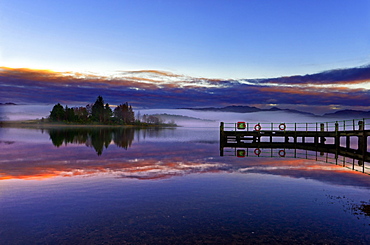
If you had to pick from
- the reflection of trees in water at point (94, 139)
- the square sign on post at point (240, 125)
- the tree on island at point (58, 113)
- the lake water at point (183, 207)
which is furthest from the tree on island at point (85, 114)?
the lake water at point (183, 207)

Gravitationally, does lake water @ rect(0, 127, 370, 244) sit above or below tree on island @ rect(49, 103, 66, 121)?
below

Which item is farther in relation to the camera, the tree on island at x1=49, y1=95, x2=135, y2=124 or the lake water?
the tree on island at x1=49, y1=95, x2=135, y2=124

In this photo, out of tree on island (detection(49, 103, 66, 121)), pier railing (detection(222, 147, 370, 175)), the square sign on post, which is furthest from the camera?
tree on island (detection(49, 103, 66, 121))

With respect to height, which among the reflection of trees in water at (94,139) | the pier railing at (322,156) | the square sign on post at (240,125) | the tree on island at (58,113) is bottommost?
the pier railing at (322,156)

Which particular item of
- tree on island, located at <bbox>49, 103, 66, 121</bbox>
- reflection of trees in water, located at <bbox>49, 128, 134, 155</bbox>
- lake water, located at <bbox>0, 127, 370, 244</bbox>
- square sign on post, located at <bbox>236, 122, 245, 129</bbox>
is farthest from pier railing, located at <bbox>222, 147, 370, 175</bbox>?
tree on island, located at <bbox>49, 103, 66, 121</bbox>

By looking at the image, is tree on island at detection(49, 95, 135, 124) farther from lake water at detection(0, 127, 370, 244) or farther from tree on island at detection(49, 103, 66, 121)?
lake water at detection(0, 127, 370, 244)

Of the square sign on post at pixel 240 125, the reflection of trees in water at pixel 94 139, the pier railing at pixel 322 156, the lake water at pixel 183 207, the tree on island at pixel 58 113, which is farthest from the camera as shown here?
the tree on island at pixel 58 113

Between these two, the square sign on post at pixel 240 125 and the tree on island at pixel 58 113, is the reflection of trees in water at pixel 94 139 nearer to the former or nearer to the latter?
the square sign on post at pixel 240 125

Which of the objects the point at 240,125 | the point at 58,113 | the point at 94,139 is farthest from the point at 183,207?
the point at 58,113

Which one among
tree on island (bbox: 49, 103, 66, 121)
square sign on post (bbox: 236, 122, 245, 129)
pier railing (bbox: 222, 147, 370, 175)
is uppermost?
tree on island (bbox: 49, 103, 66, 121)

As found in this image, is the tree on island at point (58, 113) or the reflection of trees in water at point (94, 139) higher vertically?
the tree on island at point (58, 113)

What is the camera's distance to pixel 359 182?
60.7ft

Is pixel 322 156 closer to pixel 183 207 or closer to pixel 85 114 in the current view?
pixel 183 207

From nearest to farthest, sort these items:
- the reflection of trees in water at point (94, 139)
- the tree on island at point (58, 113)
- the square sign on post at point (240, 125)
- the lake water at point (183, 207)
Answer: the lake water at point (183, 207), the reflection of trees in water at point (94, 139), the square sign on post at point (240, 125), the tree on island at point (58, 113)
